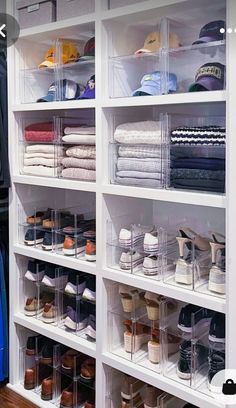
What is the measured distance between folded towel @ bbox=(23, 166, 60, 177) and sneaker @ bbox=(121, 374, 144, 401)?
922mm

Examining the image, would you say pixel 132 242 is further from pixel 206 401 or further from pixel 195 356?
pixel 206 401

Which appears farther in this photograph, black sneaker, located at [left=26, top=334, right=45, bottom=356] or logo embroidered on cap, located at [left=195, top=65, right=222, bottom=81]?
black sneaker, located at [left=26, top=334, right=45, bottom=356]

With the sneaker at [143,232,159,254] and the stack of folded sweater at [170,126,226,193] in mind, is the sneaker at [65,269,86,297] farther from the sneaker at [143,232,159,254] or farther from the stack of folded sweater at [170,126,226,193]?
the stack of folded sweater at [170,126,226,193]

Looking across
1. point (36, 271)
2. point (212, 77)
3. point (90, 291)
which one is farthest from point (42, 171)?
point (212, 77)

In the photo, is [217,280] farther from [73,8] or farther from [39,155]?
[73,8]

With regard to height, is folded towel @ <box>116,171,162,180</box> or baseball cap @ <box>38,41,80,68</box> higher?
baseball cap @ <box>38,41,80,68</box>

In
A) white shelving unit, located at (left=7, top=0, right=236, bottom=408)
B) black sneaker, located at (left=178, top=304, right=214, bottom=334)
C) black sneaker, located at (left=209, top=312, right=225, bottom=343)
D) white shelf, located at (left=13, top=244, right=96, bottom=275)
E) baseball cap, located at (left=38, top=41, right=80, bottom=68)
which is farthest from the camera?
baseball cap, located at (left=38, top=41, right=80, bottom=68)

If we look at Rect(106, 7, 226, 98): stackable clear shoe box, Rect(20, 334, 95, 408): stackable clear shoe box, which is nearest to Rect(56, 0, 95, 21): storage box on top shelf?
Rect(106, 7, 226, 98): stackable clear shoe box

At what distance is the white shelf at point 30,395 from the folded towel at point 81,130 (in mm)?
1217

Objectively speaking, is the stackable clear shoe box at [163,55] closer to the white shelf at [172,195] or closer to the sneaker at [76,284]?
the white shelf at [172,195]

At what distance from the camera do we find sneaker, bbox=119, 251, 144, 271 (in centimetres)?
177

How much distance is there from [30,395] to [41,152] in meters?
1.14

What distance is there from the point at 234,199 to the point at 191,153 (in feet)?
0.90

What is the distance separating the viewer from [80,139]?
192 cm
